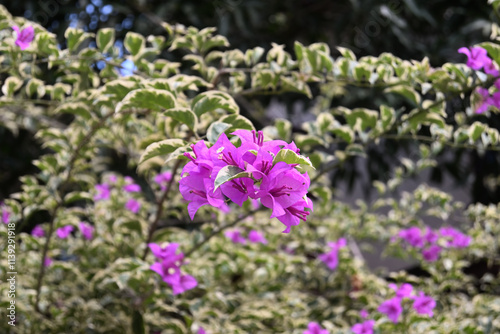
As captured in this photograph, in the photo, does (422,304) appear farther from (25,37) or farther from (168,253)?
(25,37)

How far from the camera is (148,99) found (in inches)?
23.4

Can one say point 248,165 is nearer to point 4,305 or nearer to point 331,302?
point 4,305

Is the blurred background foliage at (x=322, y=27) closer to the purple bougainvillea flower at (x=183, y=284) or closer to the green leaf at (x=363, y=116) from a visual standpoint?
the green leaf at (x=363, y=116)

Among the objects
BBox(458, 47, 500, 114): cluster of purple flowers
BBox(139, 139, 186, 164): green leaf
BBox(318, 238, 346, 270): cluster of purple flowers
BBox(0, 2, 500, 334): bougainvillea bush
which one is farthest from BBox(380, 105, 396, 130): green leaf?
BBox(318, 238, 346, 270): cluster of purple flowers

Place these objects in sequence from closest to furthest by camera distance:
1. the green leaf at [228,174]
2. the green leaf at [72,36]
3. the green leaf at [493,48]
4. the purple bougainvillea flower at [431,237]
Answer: the green leaf at [228,174] < the green leaf at [493,48] < the green leaf at [72,36] < the purple bougainvillea flower at [431,237]

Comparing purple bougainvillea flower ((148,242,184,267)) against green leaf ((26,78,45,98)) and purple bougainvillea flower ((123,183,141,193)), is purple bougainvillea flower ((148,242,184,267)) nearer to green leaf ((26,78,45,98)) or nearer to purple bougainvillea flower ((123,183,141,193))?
green leaf ((26,78,45,98))

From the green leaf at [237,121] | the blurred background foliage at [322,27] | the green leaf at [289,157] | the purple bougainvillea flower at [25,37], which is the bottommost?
the green leaf at [289,157]

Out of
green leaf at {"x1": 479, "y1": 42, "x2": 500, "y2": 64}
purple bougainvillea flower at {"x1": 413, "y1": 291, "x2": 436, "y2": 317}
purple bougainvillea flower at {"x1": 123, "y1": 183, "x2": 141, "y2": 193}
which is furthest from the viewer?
purple bougainvillea flower at {"x1": 123, "y1": 183, "x2": 141, "y2": 193}

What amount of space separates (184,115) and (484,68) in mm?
485

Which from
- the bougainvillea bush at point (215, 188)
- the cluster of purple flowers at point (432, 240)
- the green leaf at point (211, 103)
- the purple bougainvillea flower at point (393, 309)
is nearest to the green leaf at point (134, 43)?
the bougainvillea bush at point (215, 188)

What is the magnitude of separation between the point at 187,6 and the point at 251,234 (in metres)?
1.29

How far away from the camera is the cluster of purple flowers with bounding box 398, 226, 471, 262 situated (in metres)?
1.55

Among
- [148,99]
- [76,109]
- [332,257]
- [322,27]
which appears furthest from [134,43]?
[322,27]

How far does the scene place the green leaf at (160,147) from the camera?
0.54 m
